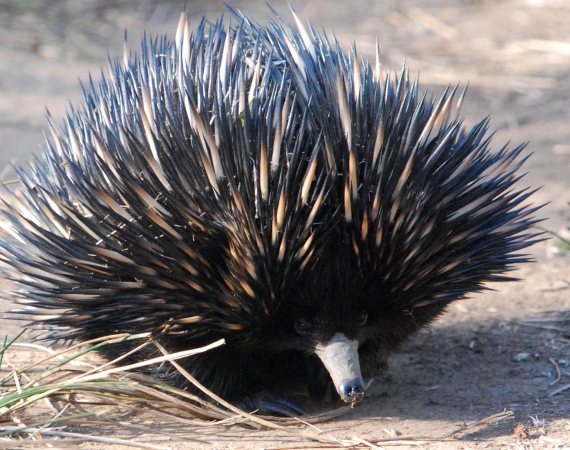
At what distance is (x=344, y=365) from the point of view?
234 centimetres

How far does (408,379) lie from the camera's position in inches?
121

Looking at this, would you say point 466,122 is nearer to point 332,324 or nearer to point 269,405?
point 269,405

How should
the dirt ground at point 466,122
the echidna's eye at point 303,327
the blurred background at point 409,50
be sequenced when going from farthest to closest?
1. the blurred background at point 409,50
2. the dirt ground at point 466,122
3. the echidna's eye at point 303,327

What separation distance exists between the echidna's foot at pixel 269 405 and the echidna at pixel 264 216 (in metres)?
0.01

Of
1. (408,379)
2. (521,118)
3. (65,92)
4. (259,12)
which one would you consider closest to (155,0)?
(259,12)

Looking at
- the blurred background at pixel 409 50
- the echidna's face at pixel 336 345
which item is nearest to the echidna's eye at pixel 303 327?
the echidna's face at pixel 336 345

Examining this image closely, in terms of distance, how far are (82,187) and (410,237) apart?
950 millimetres

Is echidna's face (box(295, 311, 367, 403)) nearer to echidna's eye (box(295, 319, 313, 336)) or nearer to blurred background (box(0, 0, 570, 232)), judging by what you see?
echidna's eye (box(295, 319, 313, 336))

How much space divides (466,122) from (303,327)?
4072 mm

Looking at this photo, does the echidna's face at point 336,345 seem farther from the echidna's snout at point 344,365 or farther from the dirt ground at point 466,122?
the dirt ground at point 466,122

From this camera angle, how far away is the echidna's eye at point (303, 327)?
7.82 feet

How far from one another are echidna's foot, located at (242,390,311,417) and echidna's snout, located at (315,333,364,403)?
1.25 ft

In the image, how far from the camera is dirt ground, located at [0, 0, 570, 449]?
104 inches

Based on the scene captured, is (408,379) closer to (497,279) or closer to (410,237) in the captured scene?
(497,279)
